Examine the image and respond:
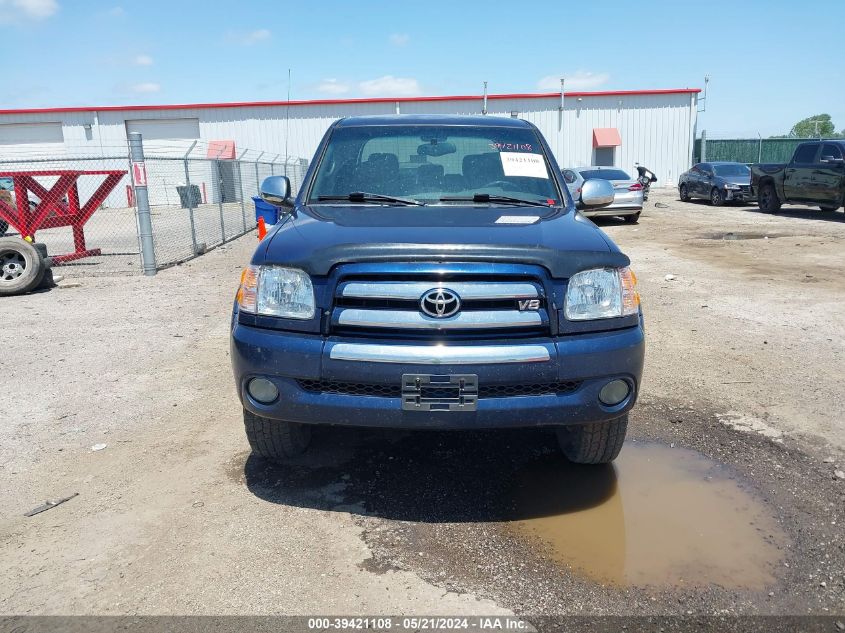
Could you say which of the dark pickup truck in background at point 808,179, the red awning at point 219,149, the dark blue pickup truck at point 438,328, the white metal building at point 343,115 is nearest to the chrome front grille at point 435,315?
the dark blue pickup truck at point 438,328

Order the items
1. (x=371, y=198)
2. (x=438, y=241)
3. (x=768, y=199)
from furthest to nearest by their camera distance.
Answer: (x=768, y=199)
(x=371, y=198)
(x=438, y=241)

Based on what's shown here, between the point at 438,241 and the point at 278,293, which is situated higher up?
the point at 438,241

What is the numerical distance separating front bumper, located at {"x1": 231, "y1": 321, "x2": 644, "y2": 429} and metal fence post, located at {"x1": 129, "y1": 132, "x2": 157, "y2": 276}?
315 inches

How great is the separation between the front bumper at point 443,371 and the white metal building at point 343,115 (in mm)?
31148

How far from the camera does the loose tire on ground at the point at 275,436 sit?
360 cm

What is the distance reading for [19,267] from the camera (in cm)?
915

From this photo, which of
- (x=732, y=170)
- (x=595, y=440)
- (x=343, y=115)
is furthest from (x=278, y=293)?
(x=343, y=115)

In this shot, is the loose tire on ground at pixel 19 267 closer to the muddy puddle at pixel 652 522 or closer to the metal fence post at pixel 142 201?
the metal fence post at pixel 142 201

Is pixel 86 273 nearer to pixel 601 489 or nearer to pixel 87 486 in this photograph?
pixel 87 486

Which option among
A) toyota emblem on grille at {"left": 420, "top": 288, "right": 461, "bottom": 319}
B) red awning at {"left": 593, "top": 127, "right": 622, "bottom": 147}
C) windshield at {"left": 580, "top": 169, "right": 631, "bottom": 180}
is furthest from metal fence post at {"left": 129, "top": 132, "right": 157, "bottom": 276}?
red awning at {"left": 593, "top": 127, "right": 622, "bottom": 147}

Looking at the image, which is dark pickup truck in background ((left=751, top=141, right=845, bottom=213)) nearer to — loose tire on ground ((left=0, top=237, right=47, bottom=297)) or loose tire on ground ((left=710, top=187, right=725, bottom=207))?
A: loose tire on ground ((left=710, top=187, right=725, bottom=207))

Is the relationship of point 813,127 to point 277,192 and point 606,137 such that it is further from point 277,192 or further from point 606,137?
point 277,192

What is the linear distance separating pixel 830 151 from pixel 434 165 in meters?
15.5

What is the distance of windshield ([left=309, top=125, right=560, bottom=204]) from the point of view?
421 cm
